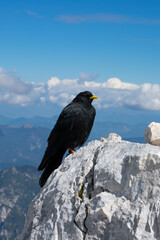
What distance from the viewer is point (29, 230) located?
8.79 m

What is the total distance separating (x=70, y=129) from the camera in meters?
13.3

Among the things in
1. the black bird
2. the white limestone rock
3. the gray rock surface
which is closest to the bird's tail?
the black bird

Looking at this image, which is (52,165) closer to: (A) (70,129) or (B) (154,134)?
(A) (70,129)

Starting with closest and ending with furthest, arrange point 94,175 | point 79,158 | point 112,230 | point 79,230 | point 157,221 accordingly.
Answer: point 157,221
point 112,230
point 79,230
point 94,175
point 79,158

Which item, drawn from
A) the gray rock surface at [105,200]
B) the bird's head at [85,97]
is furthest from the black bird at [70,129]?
the gray rock surface at [105,200]

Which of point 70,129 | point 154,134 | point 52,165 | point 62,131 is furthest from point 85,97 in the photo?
point 154,134

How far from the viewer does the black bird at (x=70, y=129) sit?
12617 millimetres

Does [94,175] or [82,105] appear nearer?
[94,175]

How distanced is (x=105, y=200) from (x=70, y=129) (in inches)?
258

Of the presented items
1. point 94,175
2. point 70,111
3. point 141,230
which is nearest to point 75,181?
point 94,175

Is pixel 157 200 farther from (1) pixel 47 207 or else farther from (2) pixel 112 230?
(1) pixel 47 207

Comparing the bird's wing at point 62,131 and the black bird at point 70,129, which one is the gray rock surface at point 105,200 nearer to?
the black bird at point 70,129

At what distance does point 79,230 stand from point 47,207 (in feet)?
5.16

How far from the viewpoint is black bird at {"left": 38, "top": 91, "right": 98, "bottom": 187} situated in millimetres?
12617
